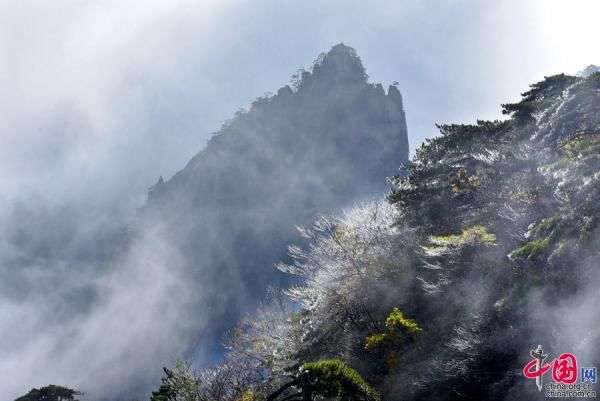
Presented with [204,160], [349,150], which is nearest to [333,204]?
[349,150]

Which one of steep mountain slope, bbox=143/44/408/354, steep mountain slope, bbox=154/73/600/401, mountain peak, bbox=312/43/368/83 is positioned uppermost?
mountain peak, bbox=312/43/368/83

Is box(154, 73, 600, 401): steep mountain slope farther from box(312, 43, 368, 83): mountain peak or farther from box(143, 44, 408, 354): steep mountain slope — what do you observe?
box(312, 43, 368, 83): mountain peak

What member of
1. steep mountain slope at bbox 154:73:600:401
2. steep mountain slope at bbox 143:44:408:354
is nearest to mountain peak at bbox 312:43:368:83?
steep mountain slope at bbox 143:44:408:354

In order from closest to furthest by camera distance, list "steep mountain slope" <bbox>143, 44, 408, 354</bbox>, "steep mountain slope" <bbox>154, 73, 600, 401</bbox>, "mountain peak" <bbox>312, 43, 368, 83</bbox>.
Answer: "steep mountain slope" <bbox>154, 73, 600, 401</bbox> < "steep mountain slope" <bbox>143, 44, 408, 354</bbox> < "mountain peak" <bbox>312, 43, 368, 83</bbox>

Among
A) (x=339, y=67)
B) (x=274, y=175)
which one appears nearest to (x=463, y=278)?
(x=274, y=175)

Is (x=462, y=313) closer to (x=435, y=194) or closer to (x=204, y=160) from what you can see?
(x=435, y=194)

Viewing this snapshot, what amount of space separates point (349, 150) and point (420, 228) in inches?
3411

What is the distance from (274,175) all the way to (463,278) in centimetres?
9032

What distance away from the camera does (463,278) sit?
1652cm

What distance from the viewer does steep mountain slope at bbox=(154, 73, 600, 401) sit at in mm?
11180

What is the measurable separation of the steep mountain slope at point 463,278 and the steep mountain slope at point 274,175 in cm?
7001

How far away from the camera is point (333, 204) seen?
9856 cm

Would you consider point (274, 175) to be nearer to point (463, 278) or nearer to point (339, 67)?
point (339, 67)

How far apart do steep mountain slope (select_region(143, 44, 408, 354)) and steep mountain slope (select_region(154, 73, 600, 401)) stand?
70007 millimetres
